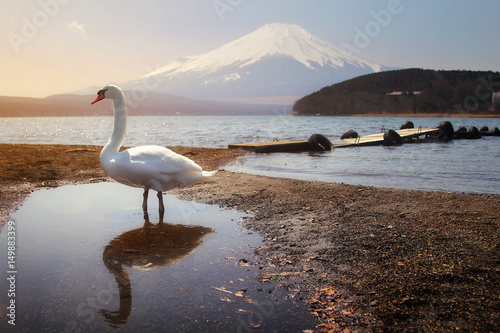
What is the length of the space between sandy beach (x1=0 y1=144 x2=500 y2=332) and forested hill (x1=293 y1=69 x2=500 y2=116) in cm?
14285

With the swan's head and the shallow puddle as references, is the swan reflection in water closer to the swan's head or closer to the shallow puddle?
the shallow puddle

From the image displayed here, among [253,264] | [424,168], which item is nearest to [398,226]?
[253,264]

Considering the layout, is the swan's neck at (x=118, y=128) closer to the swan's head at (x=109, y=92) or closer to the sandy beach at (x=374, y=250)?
the swan's head at (x=109, y=92)

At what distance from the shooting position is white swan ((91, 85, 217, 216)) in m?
5.86

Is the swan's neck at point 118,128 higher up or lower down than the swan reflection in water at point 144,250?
higher up

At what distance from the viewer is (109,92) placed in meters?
6.77

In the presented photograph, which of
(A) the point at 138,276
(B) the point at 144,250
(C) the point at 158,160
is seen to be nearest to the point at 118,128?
(C) the point at 158,160

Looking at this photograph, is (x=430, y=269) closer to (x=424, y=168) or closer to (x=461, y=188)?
(x=461, y=188)

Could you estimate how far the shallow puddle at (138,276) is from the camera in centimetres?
309

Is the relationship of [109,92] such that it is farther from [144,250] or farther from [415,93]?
[415,93]

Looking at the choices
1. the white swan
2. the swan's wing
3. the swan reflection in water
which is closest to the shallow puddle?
the swan reflection in water

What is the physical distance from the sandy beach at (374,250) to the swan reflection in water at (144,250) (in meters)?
1.03

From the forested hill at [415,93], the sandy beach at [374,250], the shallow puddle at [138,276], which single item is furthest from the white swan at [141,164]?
the forested hill at [415,93]

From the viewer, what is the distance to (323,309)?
129 inches
